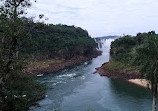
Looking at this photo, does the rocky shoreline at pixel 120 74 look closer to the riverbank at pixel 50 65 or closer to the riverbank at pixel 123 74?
the riverbank at pixel 123 74


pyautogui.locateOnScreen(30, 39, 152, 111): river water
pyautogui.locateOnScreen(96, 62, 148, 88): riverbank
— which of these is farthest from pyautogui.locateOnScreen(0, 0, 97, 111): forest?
pyautogui.locateOnScreen(96, 62, 148, 88): riverbank

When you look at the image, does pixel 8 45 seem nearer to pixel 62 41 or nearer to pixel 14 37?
pixel 14 37

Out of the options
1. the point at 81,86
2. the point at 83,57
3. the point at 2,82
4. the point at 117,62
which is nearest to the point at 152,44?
the point at 2,82

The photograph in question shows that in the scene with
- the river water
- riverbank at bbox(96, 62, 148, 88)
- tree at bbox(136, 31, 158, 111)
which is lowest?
the river water

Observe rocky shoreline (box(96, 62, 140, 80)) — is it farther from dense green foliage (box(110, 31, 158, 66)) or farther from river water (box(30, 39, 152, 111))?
dense green foliage (box(110, 31, 158, 66))

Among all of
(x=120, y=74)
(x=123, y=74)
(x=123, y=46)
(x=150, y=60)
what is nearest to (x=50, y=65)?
(x=120, y=74)

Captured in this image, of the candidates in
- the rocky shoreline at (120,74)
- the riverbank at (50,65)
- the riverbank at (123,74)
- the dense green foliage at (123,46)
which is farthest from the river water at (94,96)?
the dense green foliage at (123,46)
